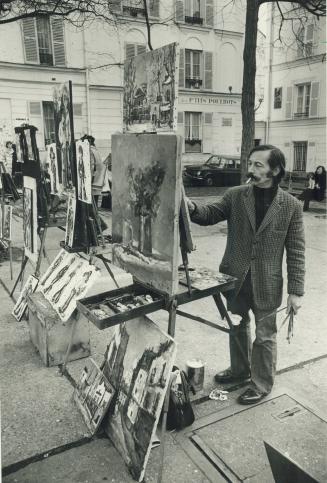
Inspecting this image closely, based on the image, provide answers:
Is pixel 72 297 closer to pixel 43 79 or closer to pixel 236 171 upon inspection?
pixel 236 171

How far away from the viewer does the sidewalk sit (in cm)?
226

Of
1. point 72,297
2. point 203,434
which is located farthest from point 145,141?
point 203,434

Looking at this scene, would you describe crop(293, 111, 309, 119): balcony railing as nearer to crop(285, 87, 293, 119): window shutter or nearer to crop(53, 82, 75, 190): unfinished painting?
crop(285, 87, 293, 119): window shutter

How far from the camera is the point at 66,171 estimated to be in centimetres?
366

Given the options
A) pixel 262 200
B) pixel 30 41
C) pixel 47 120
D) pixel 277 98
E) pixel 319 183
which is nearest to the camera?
pixel 262 200

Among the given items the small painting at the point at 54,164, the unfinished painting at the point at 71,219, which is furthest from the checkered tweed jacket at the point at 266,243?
the small painting at the point at 54,164

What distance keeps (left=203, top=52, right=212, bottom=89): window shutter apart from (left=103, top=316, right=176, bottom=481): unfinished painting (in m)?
19.7

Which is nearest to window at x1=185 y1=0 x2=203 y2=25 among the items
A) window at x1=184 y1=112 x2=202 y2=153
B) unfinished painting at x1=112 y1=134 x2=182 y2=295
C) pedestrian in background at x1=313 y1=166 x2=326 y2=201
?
window at x1=184 y1=112 x2=202 y2=153

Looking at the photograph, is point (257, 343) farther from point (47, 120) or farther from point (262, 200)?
point (47, 120)

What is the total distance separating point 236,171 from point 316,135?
6443 millimetres

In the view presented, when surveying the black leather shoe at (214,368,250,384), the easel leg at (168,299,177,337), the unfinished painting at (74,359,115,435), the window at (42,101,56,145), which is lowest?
the black leather shoe at (214,368,250,384)

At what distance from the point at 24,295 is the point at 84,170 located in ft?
4.89

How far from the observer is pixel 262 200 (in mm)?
2707

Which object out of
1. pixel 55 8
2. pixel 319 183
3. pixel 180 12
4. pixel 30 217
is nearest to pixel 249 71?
pixel 55 8
